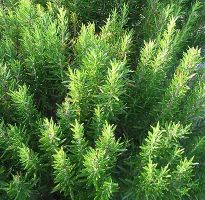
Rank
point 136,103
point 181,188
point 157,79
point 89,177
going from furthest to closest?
point 136,103
point 157,79
point 181,188
point 89,177

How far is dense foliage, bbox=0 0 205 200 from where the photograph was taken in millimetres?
1833

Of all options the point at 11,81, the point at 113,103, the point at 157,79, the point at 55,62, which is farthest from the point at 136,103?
the point at 11,81

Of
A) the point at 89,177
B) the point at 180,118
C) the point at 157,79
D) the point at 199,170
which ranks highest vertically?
the point at 157,79

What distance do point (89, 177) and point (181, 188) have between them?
1.56 ft

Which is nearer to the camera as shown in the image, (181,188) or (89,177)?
(89,177)

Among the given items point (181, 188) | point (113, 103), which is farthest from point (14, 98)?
point (181, 188)

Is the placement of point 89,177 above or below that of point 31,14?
below

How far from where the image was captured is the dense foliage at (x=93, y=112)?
1.83 metres

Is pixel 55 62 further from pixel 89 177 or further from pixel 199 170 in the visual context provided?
pixel 199 170

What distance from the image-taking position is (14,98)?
189 centimetres

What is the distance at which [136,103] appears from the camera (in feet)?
7.38

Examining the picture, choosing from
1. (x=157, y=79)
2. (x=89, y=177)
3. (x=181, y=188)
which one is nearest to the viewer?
(x=89, y=177)

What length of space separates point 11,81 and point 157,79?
76cm

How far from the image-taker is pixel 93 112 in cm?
208
